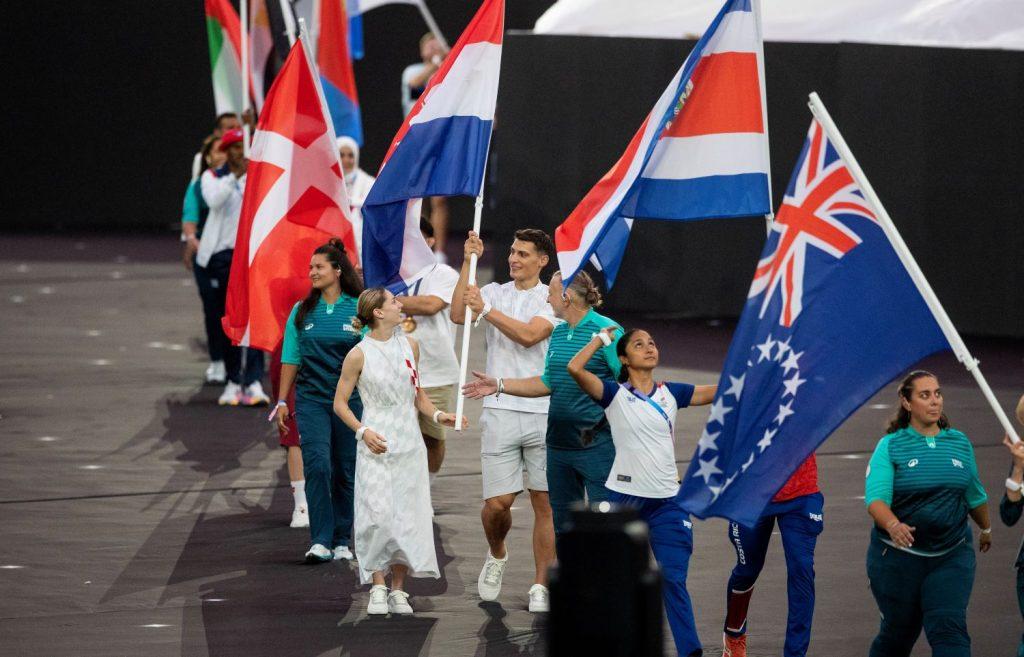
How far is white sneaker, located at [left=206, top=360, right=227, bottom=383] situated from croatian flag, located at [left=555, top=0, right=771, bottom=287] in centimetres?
793

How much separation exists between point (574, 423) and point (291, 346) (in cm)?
213

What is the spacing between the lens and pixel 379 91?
29.0 metres

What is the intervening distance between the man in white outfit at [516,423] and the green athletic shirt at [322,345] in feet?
3.06

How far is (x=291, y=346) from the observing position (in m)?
9.98

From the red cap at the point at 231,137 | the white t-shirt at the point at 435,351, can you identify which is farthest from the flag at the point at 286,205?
the red cap at the point at 231,137

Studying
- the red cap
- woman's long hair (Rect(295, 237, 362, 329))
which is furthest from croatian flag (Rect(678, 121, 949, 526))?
the red cap

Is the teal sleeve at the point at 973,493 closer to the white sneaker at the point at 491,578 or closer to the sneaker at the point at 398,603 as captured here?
the white sneaker at the point at 491,578

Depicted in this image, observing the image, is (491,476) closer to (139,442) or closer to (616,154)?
(139,442)

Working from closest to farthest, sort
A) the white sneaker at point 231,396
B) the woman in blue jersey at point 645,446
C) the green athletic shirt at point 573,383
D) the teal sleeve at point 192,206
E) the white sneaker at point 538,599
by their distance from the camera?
the woman in blue jersey at point 645,446 < the green athletic shirt at point 573,383 < the white sneaker at point 538,599 < the white sneaker at point 231,396 < the teal sleeve at point 192,206

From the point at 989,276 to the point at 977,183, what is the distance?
1.00 meters

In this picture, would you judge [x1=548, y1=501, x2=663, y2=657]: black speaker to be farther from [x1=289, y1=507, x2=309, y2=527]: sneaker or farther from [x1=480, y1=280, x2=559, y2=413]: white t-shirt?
[x1=289, y1=507, x2=309, y2=527]: sneaker

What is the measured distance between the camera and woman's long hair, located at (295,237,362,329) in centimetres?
995

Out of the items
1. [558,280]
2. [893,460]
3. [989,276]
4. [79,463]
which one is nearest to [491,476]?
[558,280]

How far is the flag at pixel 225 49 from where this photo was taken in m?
16.2
